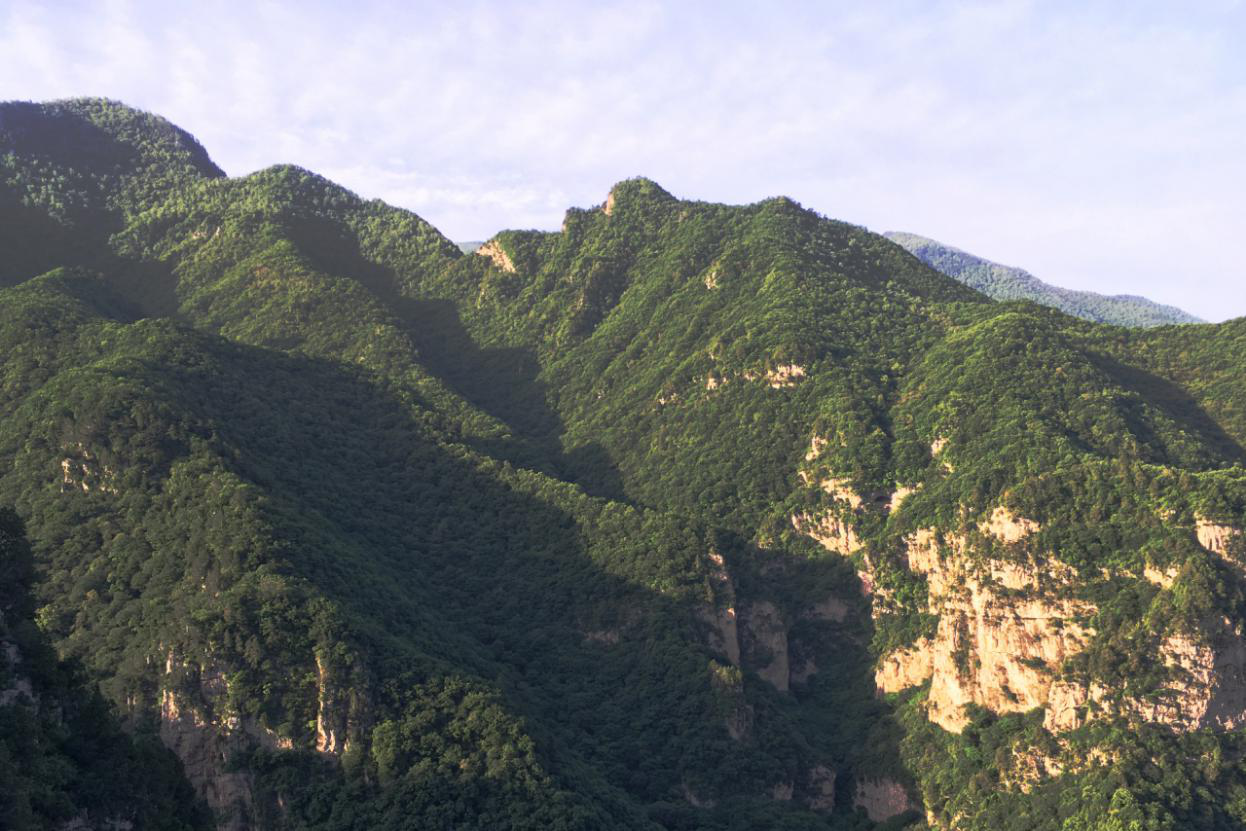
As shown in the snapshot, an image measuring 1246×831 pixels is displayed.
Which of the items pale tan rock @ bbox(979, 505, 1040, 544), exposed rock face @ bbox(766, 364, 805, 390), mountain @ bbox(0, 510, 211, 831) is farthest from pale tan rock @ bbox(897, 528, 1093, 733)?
mountain @ bbox(0, 510, 211, 831)

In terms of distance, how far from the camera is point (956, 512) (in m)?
142

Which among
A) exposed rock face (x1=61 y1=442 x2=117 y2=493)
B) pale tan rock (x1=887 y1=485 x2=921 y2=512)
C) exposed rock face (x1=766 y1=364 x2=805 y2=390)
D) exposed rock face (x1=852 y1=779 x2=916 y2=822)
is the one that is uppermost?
exposed rock face (x1=766 y1=364 x2=805 y2=390)

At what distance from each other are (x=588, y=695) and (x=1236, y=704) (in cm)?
6284

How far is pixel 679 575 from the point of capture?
144 metres

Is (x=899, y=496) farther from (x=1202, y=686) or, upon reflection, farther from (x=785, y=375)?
(x=1202, y=686)

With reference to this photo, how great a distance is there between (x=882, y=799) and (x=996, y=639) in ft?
65.6

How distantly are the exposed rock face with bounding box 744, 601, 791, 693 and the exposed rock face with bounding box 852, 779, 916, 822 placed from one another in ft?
58.7

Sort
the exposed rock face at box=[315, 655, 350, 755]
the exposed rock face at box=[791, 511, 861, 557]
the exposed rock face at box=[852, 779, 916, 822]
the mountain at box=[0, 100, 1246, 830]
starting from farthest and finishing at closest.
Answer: the exposed rock face at box=[791, 511, 861, 557]
the exposed rock face at box=[852, 779, 916, 822]
the mountain at box=[0, 100, 1246, 830]
the exposed rock face at box=[315, 655, 350, 755]

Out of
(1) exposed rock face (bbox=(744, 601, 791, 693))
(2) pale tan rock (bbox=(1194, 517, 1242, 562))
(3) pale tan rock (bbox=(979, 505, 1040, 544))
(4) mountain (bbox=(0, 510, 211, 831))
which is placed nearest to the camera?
(4) mountain (bbox=(0, 510, 211, 831))

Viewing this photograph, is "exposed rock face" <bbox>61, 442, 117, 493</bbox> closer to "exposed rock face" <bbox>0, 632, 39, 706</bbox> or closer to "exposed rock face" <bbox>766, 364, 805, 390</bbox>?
"exposed rock face" <bbox>0, 632, 39, 706</bbox>

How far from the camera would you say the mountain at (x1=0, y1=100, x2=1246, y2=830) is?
10419 centimetres

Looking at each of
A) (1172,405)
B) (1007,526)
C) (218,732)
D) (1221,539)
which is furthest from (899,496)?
(218,732)

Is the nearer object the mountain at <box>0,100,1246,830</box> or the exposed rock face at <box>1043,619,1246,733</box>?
the mountain at <box>0,100,1246,830</box>

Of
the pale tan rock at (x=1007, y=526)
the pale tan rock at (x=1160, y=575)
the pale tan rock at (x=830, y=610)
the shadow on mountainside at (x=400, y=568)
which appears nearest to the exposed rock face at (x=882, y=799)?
the shadow on mountainside at (x=400, y=568)
